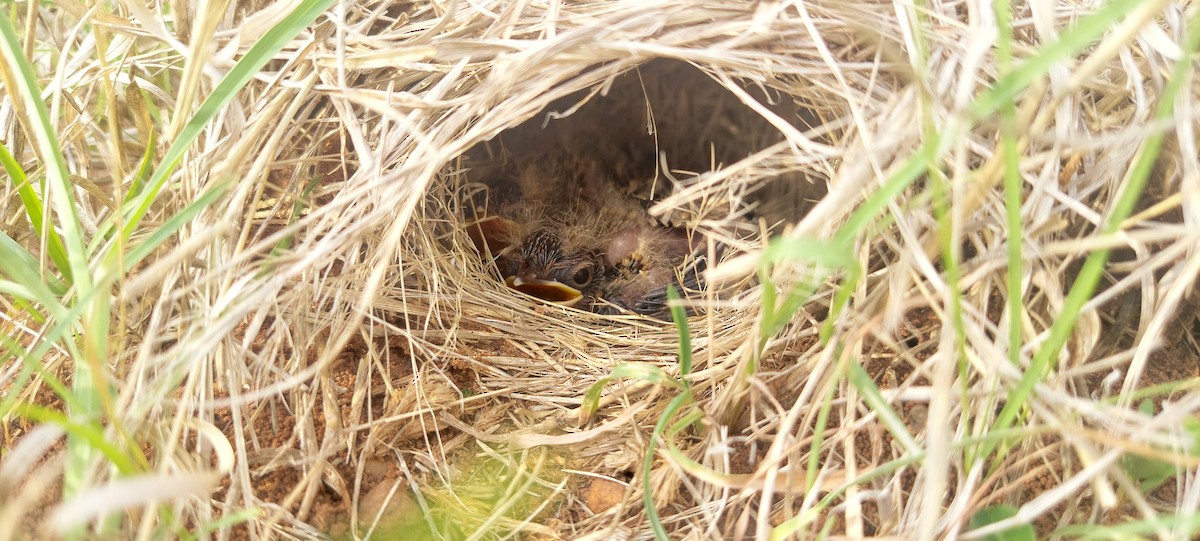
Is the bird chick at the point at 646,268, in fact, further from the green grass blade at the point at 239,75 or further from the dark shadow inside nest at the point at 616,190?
the green grass blade at the point at 239,75

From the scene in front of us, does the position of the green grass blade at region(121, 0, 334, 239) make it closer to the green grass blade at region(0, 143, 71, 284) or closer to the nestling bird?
the green grass blade at region(0, 143, 71, 284)

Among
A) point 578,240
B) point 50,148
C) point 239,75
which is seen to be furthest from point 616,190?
point 50,148

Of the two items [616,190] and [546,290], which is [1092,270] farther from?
[616,190]

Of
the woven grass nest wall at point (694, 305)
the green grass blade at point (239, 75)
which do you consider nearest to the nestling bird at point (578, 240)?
the woven grass nest wall at point (694, 305)

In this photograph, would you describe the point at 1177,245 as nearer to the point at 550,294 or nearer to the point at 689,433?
the point at 689,433

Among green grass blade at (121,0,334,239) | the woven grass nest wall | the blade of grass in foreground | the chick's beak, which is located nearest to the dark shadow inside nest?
the chick's beak

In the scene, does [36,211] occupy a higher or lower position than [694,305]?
higher
